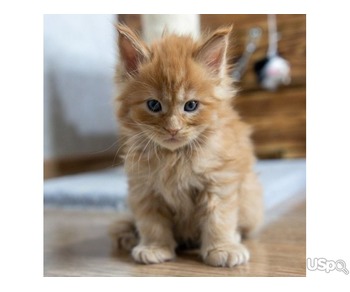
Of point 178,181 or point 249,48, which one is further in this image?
point 249,48

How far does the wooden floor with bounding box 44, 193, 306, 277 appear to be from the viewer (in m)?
1.15

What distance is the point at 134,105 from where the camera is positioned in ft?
3.92

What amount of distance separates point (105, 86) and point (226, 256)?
2292 millimetres

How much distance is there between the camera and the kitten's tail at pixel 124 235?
4.68 feet

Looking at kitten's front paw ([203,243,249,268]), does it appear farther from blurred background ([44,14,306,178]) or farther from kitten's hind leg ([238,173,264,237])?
blurred background ([44,14,306,178])

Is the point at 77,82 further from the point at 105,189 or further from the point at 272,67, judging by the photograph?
the point at 272,67

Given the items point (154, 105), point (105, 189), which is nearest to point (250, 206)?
point (154, 105)

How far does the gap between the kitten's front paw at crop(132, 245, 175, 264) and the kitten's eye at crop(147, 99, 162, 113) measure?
387 mm

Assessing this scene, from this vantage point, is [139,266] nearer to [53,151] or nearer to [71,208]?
[71,208]

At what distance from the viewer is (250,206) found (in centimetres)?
141

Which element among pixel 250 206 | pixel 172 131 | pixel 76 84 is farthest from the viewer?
pixel 76 84

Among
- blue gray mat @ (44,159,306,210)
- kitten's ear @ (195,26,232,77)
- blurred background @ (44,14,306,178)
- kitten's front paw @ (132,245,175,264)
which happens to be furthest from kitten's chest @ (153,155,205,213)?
blurred background @ (44,14,306,178)
